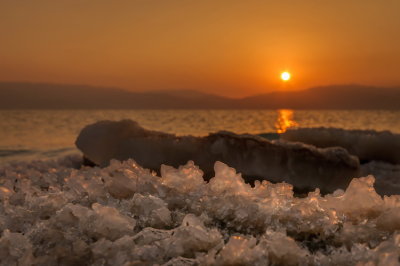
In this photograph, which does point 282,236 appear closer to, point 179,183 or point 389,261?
point 389,261

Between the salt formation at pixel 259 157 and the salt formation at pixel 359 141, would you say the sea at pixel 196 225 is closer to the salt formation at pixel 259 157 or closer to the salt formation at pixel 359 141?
the salt formation at pixel 259 157

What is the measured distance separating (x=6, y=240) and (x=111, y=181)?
571mm

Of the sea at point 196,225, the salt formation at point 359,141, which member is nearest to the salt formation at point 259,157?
the sea at point 196,225

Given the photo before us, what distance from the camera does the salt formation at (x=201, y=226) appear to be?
1.62 metres

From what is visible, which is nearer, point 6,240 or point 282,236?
point 282,236

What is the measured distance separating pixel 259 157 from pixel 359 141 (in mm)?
3956

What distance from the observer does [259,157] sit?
5285 mm

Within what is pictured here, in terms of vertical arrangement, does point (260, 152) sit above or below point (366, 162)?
above

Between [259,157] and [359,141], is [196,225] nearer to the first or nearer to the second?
[259,157]

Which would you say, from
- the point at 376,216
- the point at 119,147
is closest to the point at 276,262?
the point at 376,216

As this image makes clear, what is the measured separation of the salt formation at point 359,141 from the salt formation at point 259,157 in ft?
10.5

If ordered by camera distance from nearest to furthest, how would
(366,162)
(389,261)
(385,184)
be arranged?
(389,261) < (385,184) < (366,162)

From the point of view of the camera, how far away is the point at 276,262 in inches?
62.7

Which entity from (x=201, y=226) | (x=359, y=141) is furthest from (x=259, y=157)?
(x=359, y=141)
